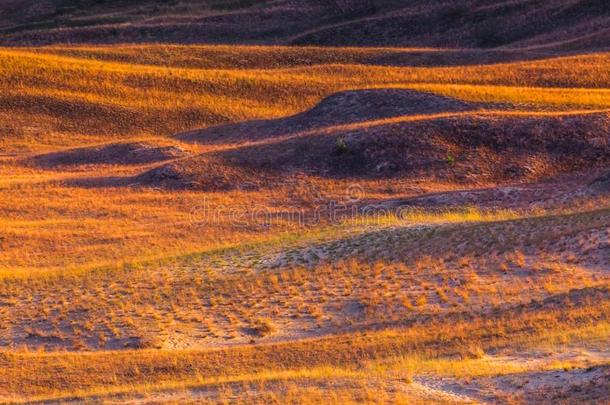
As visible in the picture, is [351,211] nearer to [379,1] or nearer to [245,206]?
[245,206]

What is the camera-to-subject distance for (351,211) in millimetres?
34469

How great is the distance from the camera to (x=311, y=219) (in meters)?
33.9

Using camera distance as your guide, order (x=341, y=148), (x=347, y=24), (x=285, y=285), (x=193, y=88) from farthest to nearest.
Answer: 1. (x=347, y=24)
2. (x=193, y=88)
3. (x=341, y=148)
4. (x=285, y=285)

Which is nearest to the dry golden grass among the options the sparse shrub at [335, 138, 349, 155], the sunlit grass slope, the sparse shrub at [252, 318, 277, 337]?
the sparse shrub at [252, 318, 277, 337]

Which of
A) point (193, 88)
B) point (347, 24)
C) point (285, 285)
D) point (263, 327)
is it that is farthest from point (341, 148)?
point (347, 24)

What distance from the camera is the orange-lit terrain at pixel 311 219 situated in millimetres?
20000

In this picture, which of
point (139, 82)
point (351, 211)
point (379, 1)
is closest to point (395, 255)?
point (351, 211)

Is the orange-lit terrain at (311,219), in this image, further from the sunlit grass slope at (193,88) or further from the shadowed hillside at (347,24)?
the shadowed hillside at (347,24)

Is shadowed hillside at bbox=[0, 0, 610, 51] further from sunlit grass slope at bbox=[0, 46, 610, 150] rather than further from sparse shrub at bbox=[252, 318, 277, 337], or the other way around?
sparse shrub at bbox=[252, 318, 277, 337]

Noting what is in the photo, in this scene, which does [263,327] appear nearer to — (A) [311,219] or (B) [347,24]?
(A) [311,219]

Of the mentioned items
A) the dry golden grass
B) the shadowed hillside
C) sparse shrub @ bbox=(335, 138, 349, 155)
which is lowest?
the dry golden grass

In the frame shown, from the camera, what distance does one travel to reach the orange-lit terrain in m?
20.0

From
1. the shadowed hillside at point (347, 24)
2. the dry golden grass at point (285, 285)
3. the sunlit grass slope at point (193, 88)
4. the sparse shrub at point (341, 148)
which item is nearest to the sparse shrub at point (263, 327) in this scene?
the dry golden grass at point (285, 285)

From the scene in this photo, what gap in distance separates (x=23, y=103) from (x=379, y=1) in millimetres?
35791
